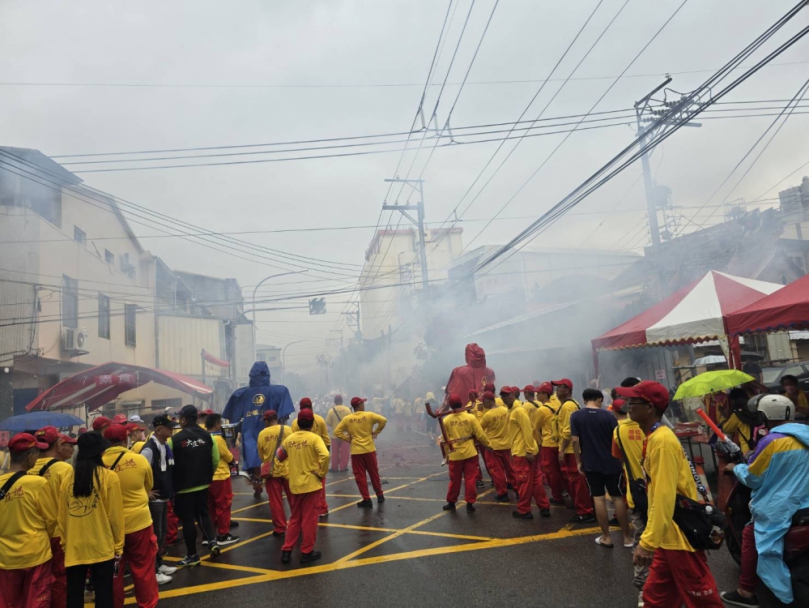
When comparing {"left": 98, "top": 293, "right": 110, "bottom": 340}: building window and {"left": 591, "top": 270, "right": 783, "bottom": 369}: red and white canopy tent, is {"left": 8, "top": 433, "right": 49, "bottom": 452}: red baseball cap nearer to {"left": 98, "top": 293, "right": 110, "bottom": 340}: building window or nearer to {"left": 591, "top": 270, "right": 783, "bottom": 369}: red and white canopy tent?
{"left": 591, "top": 270, "right": 783, "bottom": 369}: red and white canopy tent

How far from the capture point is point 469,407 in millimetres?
9516

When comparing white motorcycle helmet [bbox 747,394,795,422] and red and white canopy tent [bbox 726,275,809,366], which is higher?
red and white canopy tent [bbox 726,275,809,366]

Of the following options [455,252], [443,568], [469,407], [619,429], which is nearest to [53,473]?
[443,568]

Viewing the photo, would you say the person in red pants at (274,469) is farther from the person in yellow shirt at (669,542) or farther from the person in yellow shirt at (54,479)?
the person in yellow shirt at (669,542)

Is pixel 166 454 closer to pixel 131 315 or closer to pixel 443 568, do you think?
pixel 443 568

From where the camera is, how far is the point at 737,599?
420 centimetres

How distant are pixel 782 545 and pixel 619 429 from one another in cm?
128

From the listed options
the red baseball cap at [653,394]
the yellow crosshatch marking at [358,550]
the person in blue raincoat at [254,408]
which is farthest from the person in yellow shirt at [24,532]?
the red baseball cap at [653,394]

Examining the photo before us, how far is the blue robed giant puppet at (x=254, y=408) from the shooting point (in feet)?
27.4

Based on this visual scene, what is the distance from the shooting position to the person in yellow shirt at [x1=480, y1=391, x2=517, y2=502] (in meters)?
8.11

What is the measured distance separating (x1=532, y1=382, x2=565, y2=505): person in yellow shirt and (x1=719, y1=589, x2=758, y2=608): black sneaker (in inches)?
122

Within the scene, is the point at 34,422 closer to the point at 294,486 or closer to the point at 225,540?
the point at 225,540

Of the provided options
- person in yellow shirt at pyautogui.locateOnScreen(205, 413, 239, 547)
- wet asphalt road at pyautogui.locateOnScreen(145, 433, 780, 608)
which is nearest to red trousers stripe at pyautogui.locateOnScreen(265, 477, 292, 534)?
wet asphalt road at pyautogui.locateOnScreen(145, 433, 780, 608)

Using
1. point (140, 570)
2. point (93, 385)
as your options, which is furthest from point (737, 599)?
point (93, 385)
